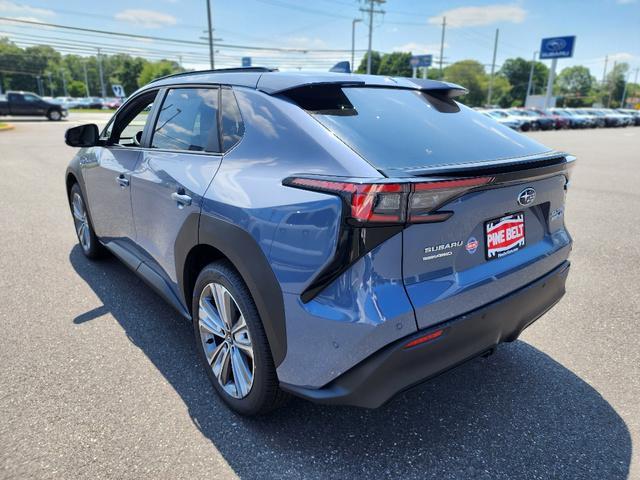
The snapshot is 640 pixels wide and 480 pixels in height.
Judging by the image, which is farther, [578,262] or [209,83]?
[578,262]

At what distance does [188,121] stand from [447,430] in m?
2.32

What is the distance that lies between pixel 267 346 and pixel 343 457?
64 centimetres

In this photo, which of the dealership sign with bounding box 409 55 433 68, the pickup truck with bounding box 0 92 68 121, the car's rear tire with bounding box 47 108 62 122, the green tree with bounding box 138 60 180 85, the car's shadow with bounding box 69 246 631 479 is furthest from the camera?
the green tree with bounding box 138 60 180 85

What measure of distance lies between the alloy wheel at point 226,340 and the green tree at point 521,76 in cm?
13754

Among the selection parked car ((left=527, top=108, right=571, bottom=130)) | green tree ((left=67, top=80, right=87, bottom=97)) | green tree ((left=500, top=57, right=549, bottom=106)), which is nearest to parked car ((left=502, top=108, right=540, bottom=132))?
parked car ((left=527, top=108, right=571, bottom=130))

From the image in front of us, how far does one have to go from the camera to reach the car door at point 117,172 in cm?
337

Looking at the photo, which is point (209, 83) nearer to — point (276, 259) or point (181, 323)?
point (276, 259)

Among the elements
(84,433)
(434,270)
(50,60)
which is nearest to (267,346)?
(434,270)

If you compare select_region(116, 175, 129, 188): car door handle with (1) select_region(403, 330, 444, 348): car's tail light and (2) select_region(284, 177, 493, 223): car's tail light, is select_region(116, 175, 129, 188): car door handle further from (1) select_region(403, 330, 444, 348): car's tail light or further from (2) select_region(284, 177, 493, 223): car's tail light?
(1) select_region(403, 330, 444, 348): car's tail light

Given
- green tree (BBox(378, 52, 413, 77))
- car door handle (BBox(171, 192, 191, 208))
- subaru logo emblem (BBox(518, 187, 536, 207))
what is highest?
green tree (BBox(378, 52, 413, 77))

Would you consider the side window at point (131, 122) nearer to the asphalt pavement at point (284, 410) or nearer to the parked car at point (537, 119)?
the asphalt pavement at point (284, 410)

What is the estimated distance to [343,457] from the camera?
2141 millimetres

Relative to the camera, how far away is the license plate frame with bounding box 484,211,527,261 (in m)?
2.05

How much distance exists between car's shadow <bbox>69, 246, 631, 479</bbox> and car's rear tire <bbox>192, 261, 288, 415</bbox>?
0.53ft
